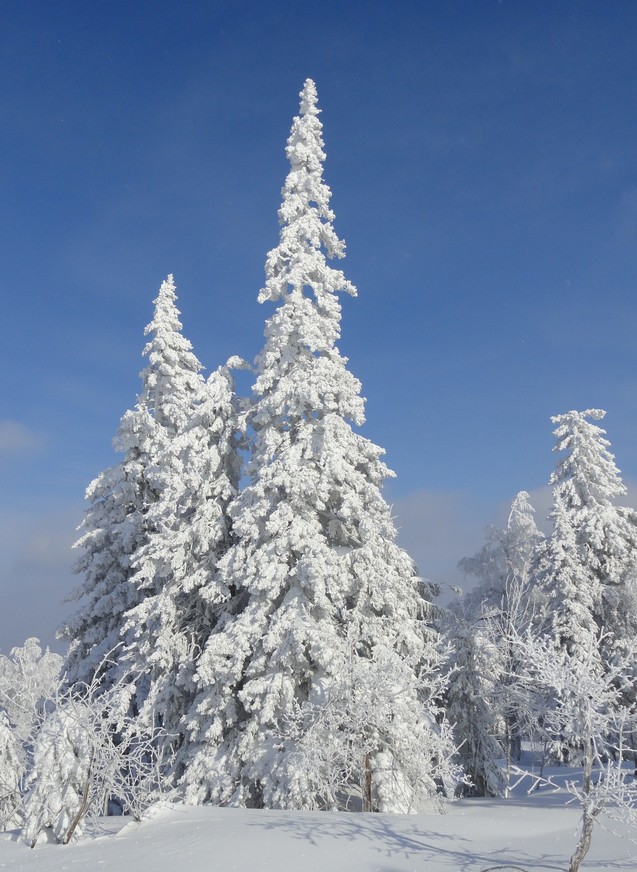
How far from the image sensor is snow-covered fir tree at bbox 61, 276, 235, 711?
23297 millimetres

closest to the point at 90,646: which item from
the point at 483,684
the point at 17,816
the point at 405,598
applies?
the point at 17,816

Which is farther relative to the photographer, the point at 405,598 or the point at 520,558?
the point at 520,558

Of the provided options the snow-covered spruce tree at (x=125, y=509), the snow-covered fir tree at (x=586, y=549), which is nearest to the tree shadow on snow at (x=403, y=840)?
the snow-covered spruce tree at (x=125, y=509)

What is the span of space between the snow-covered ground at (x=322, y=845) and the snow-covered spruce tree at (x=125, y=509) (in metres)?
9.66

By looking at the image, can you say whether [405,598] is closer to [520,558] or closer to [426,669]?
[426,669]

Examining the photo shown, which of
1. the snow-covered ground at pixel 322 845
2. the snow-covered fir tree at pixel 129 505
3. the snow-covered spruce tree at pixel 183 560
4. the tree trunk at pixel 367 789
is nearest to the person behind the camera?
the snow-covered ground at pixel 322 845

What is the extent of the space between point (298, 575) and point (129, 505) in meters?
9.87

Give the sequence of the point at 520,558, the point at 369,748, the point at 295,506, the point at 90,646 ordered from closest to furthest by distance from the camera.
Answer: the point at 369,748
the point at 295,506
the point at 90,646
the point at 520,558

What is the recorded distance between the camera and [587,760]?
10070 mm

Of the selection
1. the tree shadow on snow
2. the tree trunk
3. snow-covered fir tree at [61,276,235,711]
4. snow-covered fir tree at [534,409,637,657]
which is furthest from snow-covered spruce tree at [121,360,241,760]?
snow-covered fir tree at [534,409,637,657]

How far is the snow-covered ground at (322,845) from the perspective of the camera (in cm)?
1038

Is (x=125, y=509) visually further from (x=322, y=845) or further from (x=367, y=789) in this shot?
(x=322, y=845)

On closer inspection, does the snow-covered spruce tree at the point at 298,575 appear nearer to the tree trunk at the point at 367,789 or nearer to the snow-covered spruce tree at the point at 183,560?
the tree trunk at the point at 367,789

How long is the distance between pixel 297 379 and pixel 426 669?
917 cm
